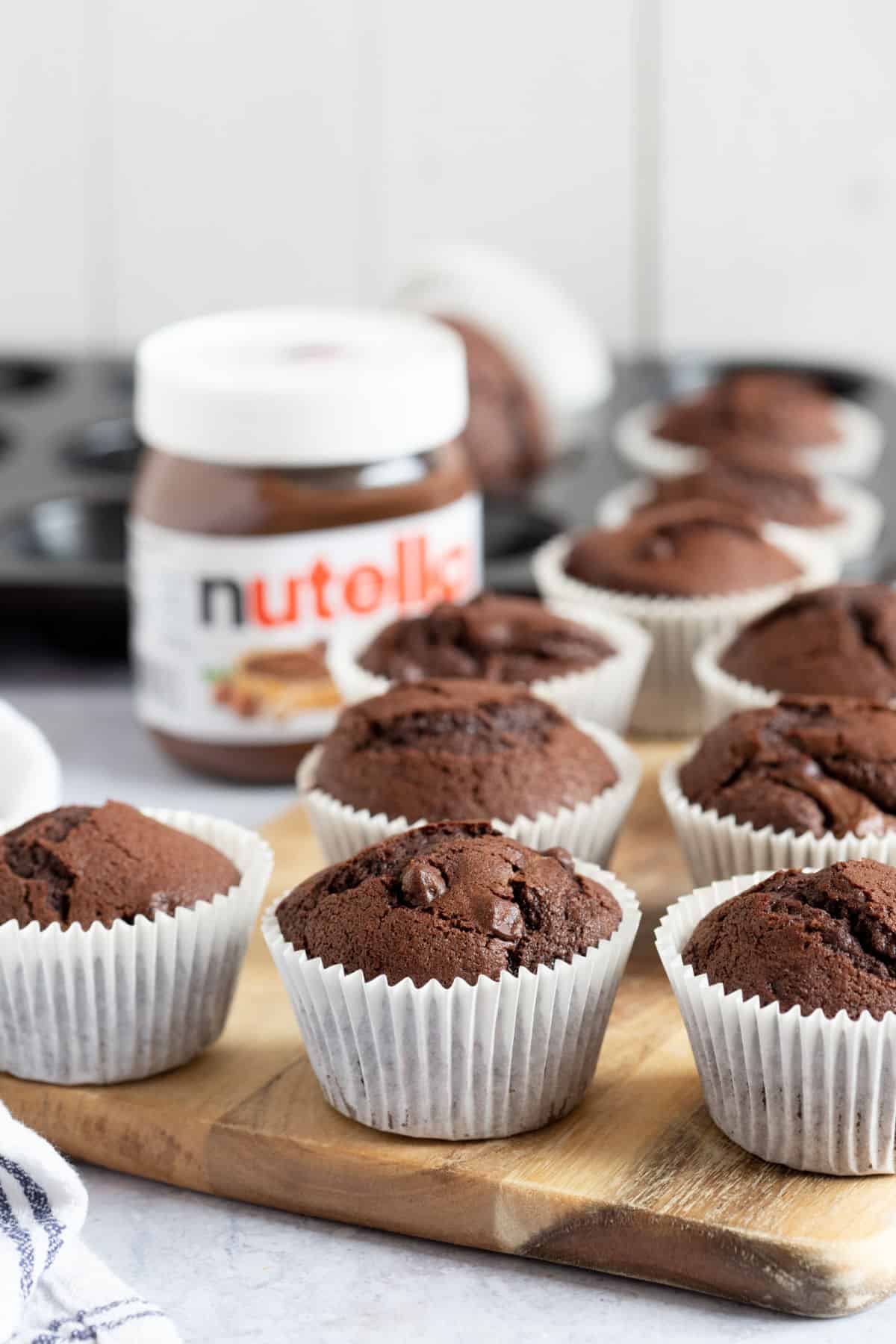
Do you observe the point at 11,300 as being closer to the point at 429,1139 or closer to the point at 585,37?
the point at 585,37

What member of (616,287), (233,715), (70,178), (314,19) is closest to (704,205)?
(616,287)

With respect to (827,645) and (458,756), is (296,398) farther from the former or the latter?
(827,645)

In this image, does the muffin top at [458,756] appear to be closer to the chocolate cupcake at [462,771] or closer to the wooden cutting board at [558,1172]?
the chocolate cupcake at [462,771]

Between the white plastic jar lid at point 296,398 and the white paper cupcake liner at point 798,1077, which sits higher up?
the white plastic jar lid at point 296,398

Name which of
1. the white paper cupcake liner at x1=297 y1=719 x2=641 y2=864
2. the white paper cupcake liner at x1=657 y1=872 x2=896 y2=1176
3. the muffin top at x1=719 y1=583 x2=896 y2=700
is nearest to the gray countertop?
the white paper cupcake liner at x1=657 y1=872 x2=896 y2=1176

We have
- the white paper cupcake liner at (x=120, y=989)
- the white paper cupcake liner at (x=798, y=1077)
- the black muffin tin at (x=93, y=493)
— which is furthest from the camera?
the black muffin tin at (x=93, y=493)

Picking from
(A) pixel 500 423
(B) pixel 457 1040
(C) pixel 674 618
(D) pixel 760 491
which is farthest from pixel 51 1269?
(A) pixel 500 423

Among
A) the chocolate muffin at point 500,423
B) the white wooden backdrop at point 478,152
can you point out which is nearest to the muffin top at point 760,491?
the chocolate muffin at point 500,423
